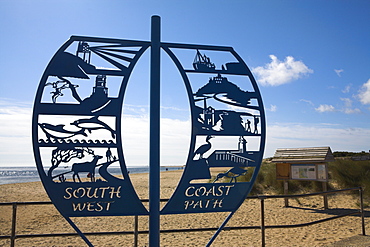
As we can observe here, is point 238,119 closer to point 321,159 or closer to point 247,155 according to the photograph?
point 247,155

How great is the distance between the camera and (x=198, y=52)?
12.4ft

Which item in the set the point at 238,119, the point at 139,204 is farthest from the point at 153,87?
the point at 139,204

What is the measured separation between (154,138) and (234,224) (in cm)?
438

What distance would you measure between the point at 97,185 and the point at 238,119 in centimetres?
182

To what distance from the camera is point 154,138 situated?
3.50 m

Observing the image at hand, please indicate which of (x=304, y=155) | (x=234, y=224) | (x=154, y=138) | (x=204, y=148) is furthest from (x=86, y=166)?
(x=304, y=155)

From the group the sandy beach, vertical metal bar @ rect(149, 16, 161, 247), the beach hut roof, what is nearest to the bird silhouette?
vertical metal bar @ rect(149, 16, 161, 247)

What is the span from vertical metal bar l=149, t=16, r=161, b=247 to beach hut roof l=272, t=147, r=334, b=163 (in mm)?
6524

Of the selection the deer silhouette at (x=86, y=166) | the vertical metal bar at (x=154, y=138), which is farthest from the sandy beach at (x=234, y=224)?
the deer silhouette at (x=86, y=166)

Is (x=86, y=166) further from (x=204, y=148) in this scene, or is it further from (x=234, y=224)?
(x=234, y=224)

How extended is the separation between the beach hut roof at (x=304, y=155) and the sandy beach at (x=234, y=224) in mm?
1356

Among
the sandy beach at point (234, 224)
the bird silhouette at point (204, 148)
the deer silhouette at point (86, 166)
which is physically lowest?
the sandy beach at point (234, 224)

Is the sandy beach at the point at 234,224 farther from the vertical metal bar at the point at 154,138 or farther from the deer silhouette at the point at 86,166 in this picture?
the deer silhouette at the point at 86,166

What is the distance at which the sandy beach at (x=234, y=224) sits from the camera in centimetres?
549
